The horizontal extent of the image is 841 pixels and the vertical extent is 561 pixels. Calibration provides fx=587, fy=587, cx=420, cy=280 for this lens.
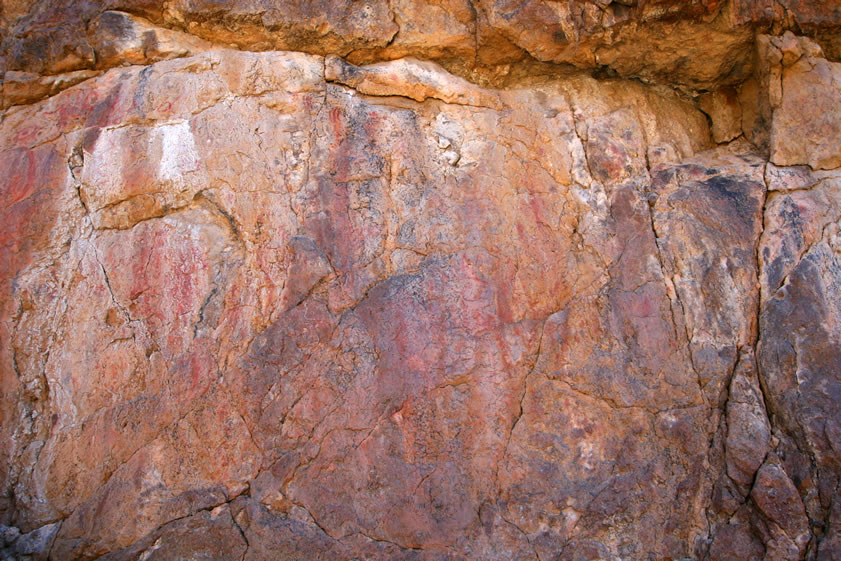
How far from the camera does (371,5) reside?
10.5 feet

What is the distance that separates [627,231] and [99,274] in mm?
2703

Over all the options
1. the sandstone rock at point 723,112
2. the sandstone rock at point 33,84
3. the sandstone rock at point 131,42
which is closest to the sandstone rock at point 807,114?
the sandstone rock at point 723,112

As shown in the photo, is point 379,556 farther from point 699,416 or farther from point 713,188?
point 713,188

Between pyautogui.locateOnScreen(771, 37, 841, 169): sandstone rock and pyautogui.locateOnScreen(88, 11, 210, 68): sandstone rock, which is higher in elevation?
pyautogui.locateOnScreen(771, 37, 841, 169): sandstone rock

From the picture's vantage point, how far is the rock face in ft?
8.89

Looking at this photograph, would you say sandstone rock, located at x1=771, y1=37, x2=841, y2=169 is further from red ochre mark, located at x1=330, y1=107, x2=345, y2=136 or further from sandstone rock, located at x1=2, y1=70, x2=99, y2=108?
sandstone rock, located at x1=2, y1=70, x2=99, y2=108

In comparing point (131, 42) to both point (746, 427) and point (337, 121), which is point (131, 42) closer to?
point (337, 121)

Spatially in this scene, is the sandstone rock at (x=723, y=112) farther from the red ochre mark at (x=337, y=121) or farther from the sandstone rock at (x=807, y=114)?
the red ochre mark at (x=337, y=121)

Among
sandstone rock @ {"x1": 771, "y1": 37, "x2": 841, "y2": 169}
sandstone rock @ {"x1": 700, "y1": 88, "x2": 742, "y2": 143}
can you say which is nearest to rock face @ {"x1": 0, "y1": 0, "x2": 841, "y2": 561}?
sandstone rock @ {"x1": 771, "y1": 37, "x2": 841, "y2": 169}

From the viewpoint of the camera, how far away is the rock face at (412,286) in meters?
2.71

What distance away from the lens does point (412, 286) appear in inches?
116

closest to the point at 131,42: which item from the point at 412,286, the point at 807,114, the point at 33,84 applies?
the point at 33,84

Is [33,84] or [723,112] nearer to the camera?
[33,84]

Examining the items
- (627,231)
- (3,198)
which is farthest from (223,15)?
(627,231)
